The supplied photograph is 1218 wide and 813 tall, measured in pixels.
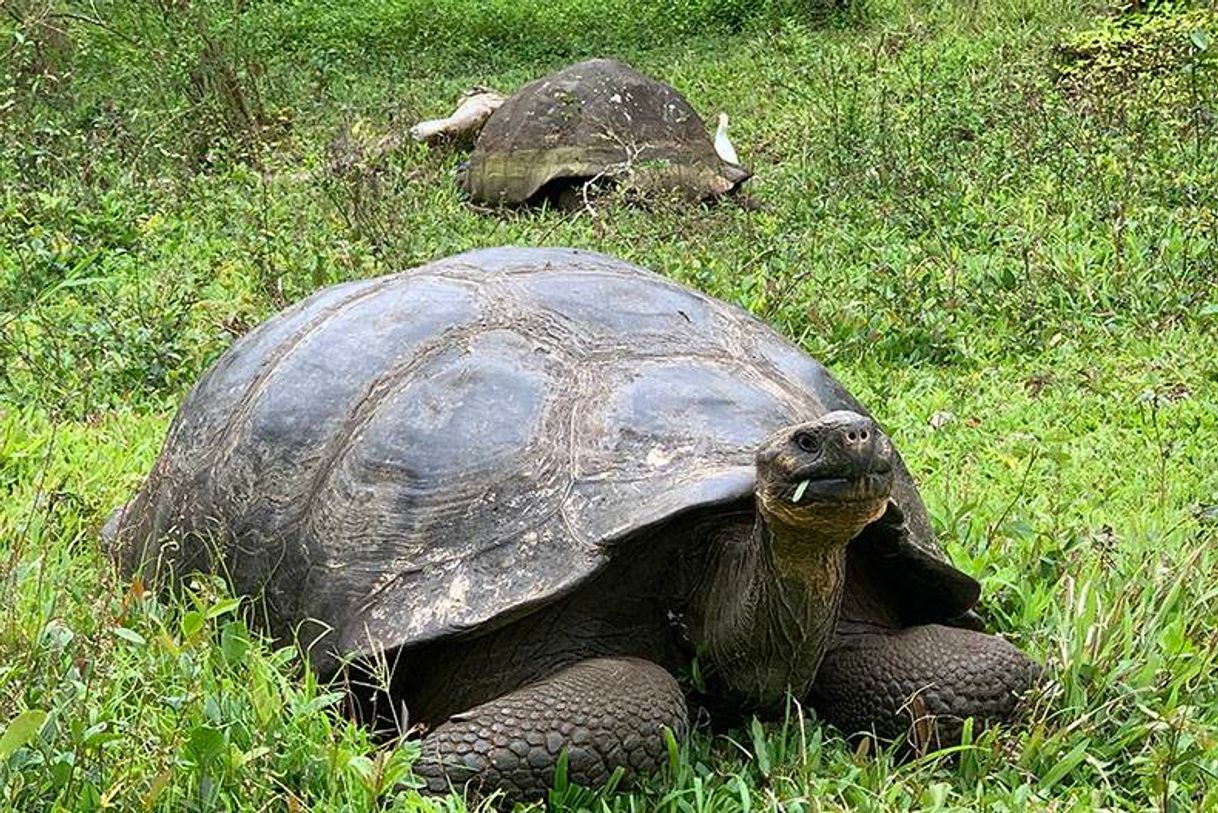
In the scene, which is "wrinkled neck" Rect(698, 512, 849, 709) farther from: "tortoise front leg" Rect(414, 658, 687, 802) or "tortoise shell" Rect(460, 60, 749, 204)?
"tortoise shell" Rect(460, 60, 749, 204)

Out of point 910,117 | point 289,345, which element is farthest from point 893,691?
point 910,117

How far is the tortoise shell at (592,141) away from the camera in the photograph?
7.50 metres

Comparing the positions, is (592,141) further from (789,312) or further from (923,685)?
(923,685)

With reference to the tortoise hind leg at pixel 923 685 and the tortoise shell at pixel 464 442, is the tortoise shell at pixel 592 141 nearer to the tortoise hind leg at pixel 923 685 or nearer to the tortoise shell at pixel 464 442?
the tortoise shell at pixel 464 442

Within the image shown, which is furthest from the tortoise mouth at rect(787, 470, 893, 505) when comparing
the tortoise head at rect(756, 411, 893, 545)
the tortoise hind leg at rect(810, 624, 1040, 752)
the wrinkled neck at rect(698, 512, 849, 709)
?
the tortoise hind leg at rect(810, 624, 1040, 752)

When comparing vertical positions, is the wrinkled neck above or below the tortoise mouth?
below

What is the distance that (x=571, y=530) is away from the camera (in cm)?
233

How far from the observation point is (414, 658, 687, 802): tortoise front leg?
7.24 feet

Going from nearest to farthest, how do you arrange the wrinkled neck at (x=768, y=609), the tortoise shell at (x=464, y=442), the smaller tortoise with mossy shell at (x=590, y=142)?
the wrinkled neck at (x=768, y=609) < the tortoise shell at (x=464, y=442) < the smaller tortoise with mossy shell at (x=590, y=142)

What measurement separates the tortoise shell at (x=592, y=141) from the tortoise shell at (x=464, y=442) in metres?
4.55

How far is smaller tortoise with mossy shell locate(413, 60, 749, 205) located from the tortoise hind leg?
16.1ft

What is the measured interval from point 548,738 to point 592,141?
5.66m

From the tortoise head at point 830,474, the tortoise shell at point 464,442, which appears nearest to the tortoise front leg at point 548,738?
the tortoise shell at point 464,442

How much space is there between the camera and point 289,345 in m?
2.94
